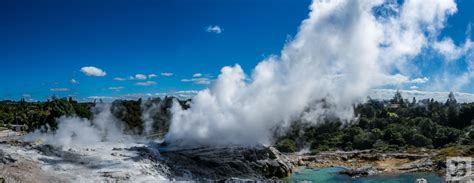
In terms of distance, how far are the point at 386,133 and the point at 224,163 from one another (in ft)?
130

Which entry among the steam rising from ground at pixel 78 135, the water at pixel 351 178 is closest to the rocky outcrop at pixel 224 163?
the water at pixel 351 178

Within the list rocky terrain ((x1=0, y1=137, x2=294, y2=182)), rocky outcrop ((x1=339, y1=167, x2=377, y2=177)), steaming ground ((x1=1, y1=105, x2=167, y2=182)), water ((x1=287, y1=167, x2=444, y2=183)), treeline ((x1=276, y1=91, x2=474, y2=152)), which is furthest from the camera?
treeline ((x1=276, y1=91, x2=474, y2=152))

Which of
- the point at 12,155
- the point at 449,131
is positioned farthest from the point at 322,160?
the point at 12,155

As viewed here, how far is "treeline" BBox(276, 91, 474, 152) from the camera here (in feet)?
221

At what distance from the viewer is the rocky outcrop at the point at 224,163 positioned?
120ft

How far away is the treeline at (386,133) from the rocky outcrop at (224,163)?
22.5 metres

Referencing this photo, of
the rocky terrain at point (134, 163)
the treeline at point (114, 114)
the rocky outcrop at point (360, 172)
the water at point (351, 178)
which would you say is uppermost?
the treeline at point (114, 114)

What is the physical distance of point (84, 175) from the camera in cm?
3178

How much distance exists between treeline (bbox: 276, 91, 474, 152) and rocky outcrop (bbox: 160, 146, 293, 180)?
22518 millimetres

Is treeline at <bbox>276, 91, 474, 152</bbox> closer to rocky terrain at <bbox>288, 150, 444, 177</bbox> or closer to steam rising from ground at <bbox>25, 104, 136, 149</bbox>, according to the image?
rocky terrain at <bbox>288, 150, 444, 177</bbox>

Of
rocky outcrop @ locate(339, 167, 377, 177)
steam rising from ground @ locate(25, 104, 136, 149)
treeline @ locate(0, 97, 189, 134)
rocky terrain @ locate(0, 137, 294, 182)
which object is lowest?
rocky outcrop @ locate(339, 167, 377, 177)

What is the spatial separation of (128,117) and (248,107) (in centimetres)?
3479

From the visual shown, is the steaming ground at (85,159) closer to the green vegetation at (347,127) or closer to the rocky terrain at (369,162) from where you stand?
the green vegetation at (347,127)

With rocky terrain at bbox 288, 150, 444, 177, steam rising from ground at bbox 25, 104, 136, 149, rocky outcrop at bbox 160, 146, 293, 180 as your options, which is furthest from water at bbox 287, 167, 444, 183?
steam rising from ground at bbox 25, 104, 136, 149
